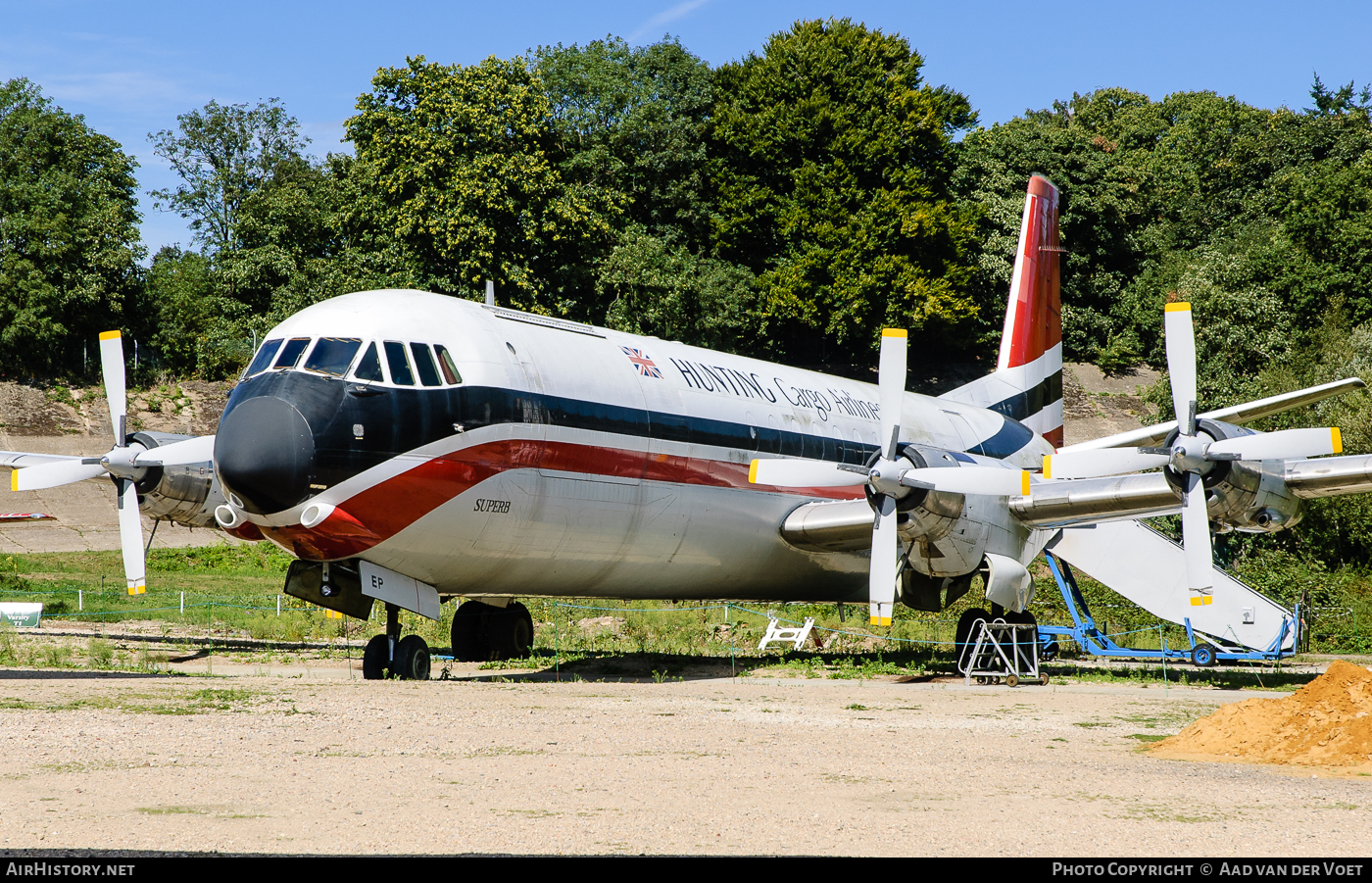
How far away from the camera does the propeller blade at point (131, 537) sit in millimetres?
17828

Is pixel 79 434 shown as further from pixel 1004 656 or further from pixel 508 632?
pixel 1004 656

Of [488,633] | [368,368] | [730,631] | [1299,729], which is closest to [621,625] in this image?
[730,631]

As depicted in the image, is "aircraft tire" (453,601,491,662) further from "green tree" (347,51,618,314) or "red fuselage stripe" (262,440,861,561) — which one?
"green tree" (347,51,618,314)

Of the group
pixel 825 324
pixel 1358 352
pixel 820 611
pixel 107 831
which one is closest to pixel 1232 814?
pixel 107 831

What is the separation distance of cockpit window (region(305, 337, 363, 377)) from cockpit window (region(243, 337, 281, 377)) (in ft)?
2.12

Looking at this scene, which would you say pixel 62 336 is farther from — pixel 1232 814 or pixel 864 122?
pixel 1232 814

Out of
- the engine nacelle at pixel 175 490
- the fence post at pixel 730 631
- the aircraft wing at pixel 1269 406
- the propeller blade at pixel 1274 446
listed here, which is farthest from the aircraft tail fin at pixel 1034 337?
the engine nacelle at pixel 175 490

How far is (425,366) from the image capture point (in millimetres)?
15367

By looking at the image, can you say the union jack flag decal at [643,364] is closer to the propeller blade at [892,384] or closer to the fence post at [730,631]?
the propeller blade at [892,384]

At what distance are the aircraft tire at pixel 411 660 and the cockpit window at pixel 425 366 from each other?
3517 millimetres

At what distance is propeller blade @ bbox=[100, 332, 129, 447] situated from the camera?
19562mm

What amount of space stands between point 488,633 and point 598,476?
5333 mm

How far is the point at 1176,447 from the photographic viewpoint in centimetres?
1744

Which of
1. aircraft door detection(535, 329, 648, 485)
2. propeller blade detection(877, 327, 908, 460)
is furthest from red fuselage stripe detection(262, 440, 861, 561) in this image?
propeller blade detection(877, 327, 908, 460)
